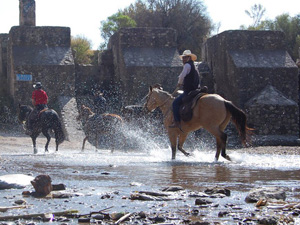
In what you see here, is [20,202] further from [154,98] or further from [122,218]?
[154,98]

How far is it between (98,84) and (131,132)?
703 cm

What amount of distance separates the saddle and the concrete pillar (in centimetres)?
1534

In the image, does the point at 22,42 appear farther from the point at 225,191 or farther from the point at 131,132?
the point at 225,191

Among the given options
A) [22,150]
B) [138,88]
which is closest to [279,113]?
[138,88]

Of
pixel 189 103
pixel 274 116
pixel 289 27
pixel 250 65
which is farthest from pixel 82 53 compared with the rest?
pixel 189 103

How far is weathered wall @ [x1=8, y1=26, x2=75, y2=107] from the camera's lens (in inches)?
977

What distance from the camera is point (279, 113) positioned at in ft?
76.1

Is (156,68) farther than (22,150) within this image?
Yes

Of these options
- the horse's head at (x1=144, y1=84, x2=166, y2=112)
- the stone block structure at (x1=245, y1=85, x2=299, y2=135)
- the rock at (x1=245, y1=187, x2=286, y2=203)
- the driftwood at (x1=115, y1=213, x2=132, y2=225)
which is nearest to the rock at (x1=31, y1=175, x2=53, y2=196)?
the driftwood at (x1=115, y1=213, x2=132, y2=225)

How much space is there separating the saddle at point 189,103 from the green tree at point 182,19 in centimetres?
3165

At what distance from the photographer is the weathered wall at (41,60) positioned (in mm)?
24812

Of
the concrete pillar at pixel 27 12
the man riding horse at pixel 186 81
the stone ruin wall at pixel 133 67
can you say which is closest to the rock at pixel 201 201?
the man riding horse at pixel 186 81

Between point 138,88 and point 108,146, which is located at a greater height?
point 138,88

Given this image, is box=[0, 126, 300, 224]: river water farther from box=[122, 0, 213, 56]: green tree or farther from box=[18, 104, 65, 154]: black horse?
box=[122, 0, 213, 56]: green tree
